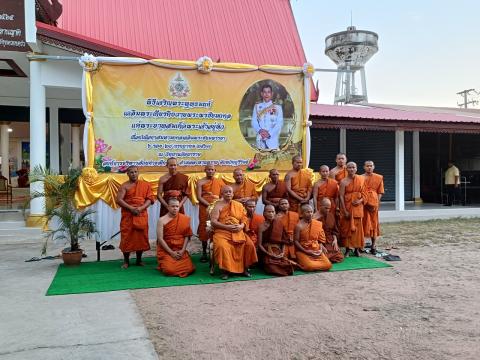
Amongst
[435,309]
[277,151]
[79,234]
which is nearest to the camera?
[435,309]

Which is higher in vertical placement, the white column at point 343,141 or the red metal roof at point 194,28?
the red metal roof at point 194,28

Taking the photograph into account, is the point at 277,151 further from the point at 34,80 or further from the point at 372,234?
the point at 34,80

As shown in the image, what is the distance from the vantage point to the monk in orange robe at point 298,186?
7.46 meters

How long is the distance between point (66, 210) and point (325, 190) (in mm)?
4036

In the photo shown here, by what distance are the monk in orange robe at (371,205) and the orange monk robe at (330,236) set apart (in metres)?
0.74

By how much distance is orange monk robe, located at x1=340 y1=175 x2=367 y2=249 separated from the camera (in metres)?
7.32

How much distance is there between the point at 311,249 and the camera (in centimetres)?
643

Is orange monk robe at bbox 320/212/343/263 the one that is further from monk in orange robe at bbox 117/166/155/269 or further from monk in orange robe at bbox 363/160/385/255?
monk in orange robe at bbox 117/166/155/269

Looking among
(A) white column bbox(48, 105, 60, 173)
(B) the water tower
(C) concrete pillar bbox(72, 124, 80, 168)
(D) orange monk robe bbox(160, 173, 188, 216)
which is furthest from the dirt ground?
(B) the water tower

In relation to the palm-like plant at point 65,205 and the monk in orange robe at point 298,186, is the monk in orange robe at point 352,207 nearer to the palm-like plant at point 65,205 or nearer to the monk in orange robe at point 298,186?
the monk in orange robe at point 298,186

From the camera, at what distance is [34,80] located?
877 cm

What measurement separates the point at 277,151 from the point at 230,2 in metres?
9.78

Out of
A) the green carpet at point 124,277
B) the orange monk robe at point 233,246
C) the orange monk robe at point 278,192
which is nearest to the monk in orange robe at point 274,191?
the orange monk robe at point 278,192

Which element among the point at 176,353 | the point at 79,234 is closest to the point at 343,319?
the point at 176,353
